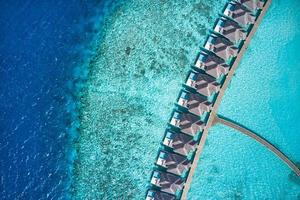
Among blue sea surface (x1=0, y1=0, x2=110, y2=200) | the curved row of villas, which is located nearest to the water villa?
the curved row of villas

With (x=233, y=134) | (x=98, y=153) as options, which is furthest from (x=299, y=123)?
(x=98, y=153)

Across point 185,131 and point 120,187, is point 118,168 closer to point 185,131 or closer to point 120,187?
point 120,187

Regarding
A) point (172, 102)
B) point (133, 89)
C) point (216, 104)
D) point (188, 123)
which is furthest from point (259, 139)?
point (133, 89)

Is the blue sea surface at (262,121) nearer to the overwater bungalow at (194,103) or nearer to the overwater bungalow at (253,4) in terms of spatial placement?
the overwater bungalow at (253,4)

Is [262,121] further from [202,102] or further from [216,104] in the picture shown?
[202,102]

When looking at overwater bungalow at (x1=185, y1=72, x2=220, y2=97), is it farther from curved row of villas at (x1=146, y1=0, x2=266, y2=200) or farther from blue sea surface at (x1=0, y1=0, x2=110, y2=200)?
blue sea surface at (x1=0, y1=0, x2=110, y2=200)

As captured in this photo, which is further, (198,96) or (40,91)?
(40,91)

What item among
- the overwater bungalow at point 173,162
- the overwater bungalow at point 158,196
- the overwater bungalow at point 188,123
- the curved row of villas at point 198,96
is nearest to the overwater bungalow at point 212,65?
the curved row of villas at point 198,96
